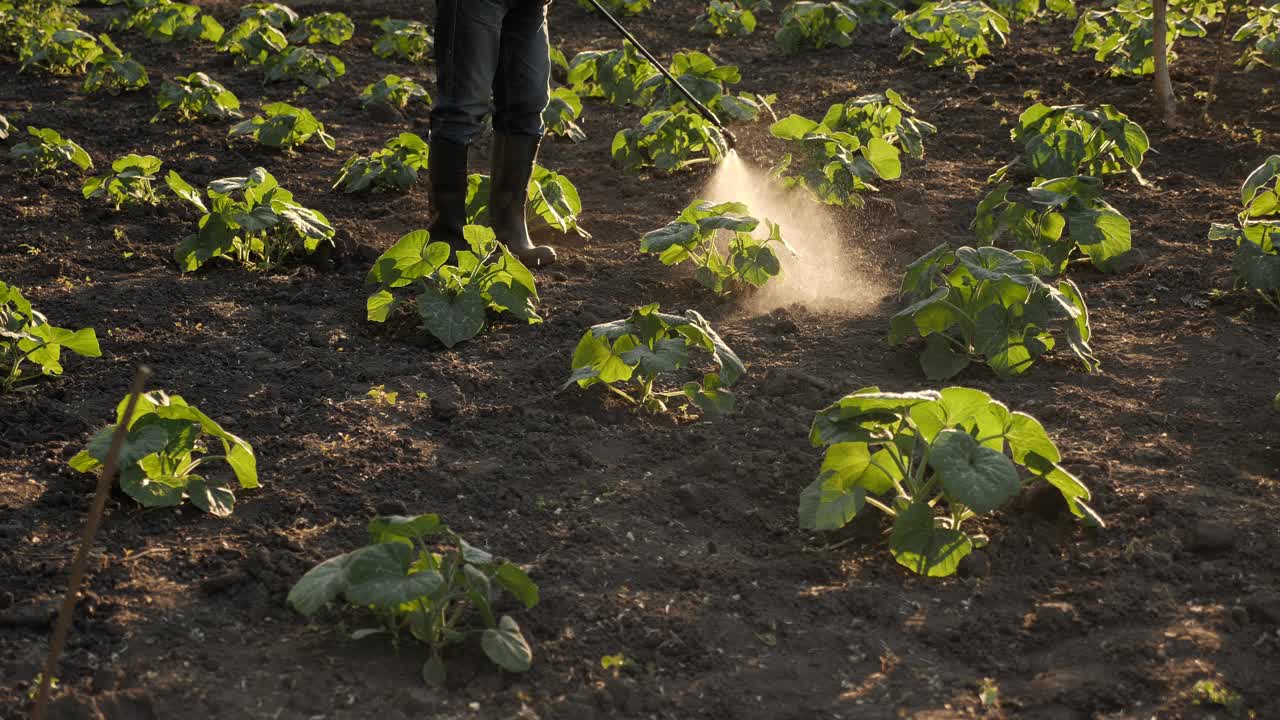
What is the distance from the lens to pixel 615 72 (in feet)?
22.0

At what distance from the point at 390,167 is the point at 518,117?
1023 mm

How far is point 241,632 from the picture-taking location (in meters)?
2.58

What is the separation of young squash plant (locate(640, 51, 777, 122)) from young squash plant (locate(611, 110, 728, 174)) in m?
0.39

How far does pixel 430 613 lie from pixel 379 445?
3.23ft

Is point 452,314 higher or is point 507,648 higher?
point 507,648

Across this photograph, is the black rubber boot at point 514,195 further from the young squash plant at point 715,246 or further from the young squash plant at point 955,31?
the young squash plant at point 955,31

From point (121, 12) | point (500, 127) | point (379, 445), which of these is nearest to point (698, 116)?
point (500, 127)

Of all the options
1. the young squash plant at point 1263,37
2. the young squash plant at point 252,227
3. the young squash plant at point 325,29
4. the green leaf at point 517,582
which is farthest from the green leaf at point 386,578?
the young squash plant at point 325,29

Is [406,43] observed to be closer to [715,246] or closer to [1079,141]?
[715,246]

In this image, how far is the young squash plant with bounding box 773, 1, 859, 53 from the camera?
25.3 feet

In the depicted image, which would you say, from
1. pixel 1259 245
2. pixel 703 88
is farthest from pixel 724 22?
pixel 1259 245

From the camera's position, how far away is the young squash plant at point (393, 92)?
6.62 m

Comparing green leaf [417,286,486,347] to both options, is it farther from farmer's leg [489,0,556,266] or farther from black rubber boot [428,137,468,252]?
farmer's leg [489,0,556,266]

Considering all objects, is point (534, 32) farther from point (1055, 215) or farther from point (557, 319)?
point (1055, 215)
